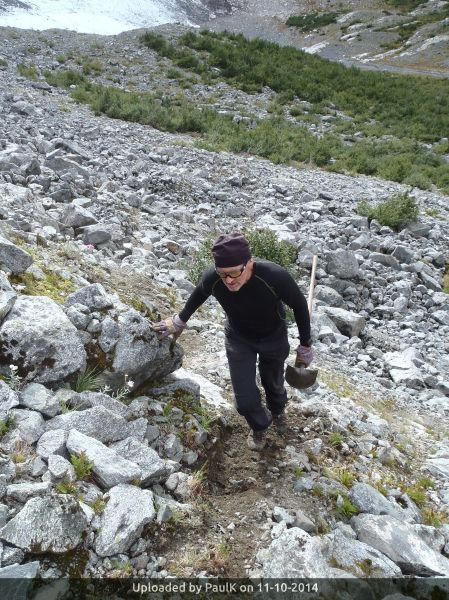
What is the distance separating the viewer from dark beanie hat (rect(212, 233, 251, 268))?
3363 millimetres

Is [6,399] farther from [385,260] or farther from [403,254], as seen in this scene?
[403,254]

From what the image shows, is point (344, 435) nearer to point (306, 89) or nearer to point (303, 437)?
point (303, 437)

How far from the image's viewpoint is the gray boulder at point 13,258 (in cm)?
422

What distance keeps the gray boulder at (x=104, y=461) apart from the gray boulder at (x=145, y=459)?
0.13 m

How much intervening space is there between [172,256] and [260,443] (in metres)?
4.40

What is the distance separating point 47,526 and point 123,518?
1.41 feet

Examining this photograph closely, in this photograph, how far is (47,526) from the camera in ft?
8.13

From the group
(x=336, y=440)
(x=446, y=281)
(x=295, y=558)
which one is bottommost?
(x=446, y=281)

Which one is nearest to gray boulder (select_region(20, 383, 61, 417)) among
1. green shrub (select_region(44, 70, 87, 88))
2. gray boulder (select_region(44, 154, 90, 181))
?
gray boulder (select_region(44, 154, 90, 181))

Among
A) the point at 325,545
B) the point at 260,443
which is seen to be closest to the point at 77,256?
the point at 260,443

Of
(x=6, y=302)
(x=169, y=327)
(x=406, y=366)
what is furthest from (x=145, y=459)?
(x=406, y=366)

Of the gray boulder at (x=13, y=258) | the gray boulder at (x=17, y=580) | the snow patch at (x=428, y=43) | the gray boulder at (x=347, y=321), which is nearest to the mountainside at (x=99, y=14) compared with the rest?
the snow patch at (x=428, y=43)

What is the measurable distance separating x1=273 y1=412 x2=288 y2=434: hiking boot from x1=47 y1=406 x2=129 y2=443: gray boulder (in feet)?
5.52

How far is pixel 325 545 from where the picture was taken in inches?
122
